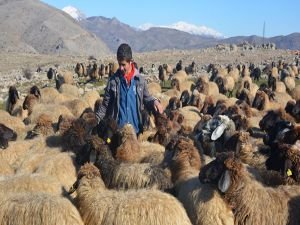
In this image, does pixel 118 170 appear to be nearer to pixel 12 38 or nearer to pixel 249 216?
pixel 249 216

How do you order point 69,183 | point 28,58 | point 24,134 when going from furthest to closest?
point 28,58 → point 24,134 → point 69,183

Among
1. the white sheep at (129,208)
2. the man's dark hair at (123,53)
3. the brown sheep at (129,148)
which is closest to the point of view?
the white sheep at (129,208)

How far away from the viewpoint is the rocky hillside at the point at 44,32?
11920cm

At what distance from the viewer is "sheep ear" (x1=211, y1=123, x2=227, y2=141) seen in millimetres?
8594

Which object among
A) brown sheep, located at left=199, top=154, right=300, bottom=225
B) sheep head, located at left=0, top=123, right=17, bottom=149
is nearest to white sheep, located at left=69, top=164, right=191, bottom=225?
brown sheep, located at left=199, top=154, right=300, bottom=225

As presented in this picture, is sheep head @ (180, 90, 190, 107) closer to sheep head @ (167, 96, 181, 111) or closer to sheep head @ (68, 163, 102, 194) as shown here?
sheep head @ (167, 96, 181, 111)

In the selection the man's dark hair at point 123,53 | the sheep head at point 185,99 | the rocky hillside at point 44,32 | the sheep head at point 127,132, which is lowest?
the rocky hillside at point 44,32

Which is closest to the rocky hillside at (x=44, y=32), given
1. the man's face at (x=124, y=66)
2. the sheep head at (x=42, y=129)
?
the sheep head at (x=42, y=129)

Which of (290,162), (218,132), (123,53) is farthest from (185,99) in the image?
(290,162)

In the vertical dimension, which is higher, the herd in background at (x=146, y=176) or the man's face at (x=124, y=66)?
the man's face at (x=124, y=66)

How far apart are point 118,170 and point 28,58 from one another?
46.3 m

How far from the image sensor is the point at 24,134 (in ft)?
33.7

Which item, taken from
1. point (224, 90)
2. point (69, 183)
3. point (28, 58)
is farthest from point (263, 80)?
point (28, 58)

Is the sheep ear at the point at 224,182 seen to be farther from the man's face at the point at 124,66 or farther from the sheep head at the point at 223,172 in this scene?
the man's face at the point at 124,66
